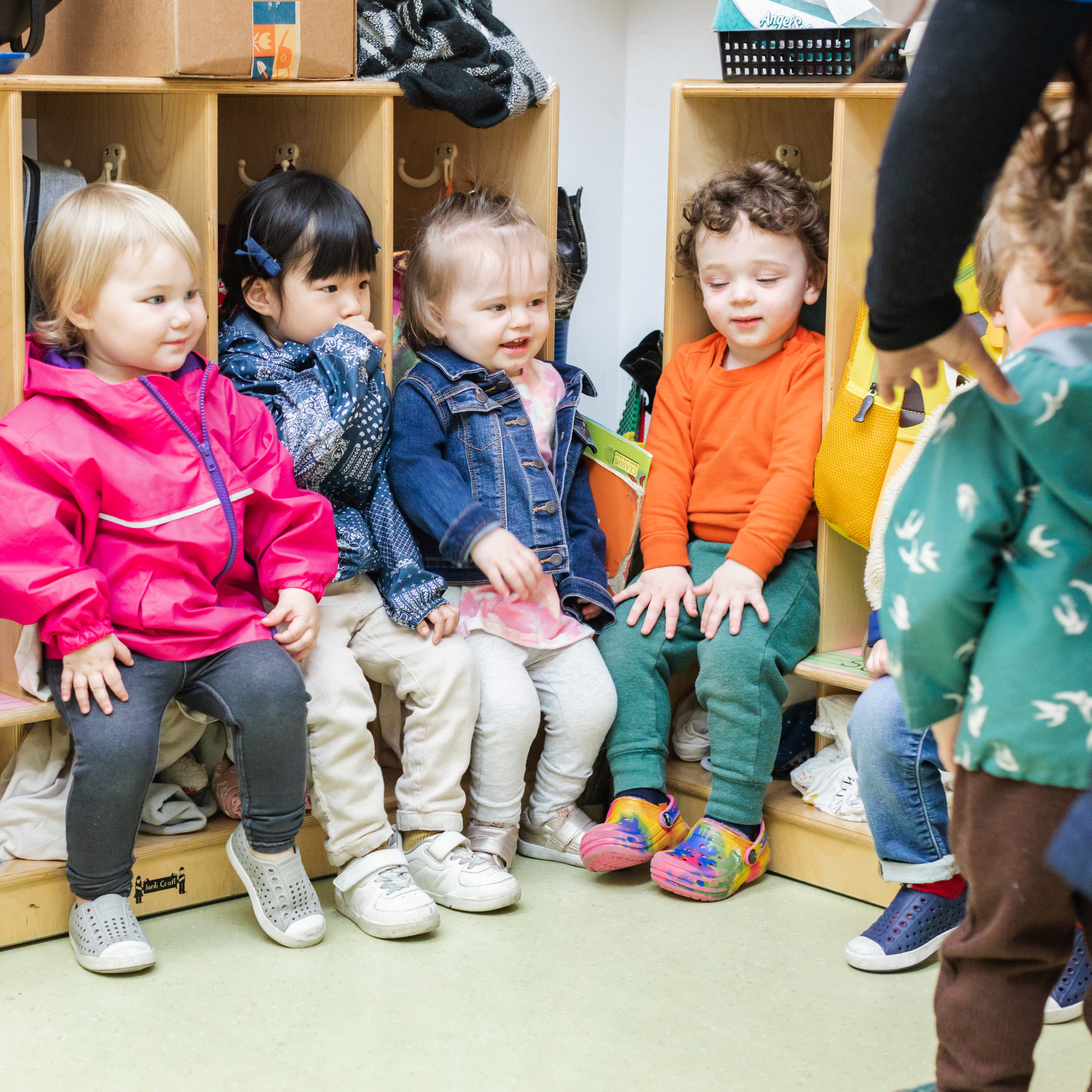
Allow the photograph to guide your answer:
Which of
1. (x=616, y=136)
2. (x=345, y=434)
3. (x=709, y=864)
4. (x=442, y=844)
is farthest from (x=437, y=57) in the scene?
(x=709, y=864)

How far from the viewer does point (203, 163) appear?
2.02 m

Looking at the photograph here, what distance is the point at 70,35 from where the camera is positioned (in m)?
2.15

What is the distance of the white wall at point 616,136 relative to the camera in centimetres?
294

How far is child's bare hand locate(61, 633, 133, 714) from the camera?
5.88 feet

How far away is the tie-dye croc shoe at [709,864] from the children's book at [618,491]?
1.62ft

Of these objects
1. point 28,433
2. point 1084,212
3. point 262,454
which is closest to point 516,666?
point 262,454

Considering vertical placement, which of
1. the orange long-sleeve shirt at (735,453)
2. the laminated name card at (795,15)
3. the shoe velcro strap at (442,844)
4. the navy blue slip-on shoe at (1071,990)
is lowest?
the navy blue slip-on shoe at (1071,990)

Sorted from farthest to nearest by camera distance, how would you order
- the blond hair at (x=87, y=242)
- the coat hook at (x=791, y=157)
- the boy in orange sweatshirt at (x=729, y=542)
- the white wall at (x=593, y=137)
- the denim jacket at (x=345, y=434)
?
the white wall at (x=593, y=137)
the coat hook at (x=791, y=157)
the boy in orange sweatshirt at (x=729, y=542)
the denim jacket at (x=345, y=434)
the blond hair at (x=87, y=242)

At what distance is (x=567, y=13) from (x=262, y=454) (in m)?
1.50

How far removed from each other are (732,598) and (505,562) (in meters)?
0.41

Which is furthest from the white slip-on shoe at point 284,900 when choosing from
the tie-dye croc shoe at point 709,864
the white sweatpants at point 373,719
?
the tie-dye croc shoe at point 709,864

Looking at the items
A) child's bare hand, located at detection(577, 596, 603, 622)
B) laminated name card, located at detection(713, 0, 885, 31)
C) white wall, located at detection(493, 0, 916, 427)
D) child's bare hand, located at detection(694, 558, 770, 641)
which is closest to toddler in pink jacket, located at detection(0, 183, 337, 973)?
child's bare hand, located at detection(577, 596, 603, 622)

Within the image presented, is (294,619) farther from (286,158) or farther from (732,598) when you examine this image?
(286,158)

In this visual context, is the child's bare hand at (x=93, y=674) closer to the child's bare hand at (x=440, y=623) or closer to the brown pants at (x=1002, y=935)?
the child's bare hand at (x=440, y=623)
